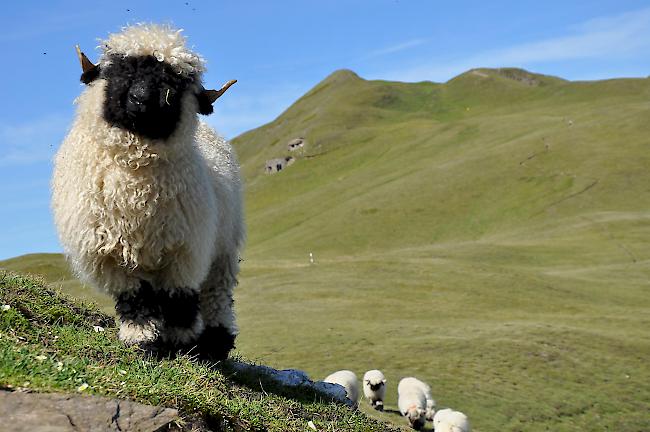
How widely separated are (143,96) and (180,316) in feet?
7.65

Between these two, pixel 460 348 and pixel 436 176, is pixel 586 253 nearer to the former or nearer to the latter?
pixel 460 348

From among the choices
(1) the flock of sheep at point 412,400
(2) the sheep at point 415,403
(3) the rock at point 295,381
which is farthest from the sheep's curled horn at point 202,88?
(2) the sheep at point 415,403

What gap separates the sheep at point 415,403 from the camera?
1528 cm

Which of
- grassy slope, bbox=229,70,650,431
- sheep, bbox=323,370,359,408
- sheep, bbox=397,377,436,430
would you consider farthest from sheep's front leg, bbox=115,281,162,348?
grassy slope, bbox=229,70,650,431

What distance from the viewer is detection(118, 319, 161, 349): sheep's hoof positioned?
7746 mm

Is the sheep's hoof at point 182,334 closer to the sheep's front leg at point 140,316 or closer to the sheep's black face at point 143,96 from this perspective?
the sheep's front leg at point 140,316

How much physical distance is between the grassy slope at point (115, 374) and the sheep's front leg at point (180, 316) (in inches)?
21.0

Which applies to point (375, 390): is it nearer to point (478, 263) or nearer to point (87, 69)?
point (87, 69)

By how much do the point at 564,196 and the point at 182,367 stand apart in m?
71.7

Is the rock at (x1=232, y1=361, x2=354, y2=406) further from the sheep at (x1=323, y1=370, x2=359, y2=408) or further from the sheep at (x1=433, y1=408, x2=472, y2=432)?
the sheep at (x1=323, y1=370, x2=359, y2=408)

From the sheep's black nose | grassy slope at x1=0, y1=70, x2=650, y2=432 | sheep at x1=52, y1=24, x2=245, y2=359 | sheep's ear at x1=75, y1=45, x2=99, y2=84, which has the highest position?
sheep's ear at x1=75, y1=45, x2=99, y2=84

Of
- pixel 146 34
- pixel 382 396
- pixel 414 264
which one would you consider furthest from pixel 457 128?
pixel 146 34

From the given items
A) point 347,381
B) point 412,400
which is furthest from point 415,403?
point 347,381

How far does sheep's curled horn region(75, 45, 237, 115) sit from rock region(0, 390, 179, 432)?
3810 mm
